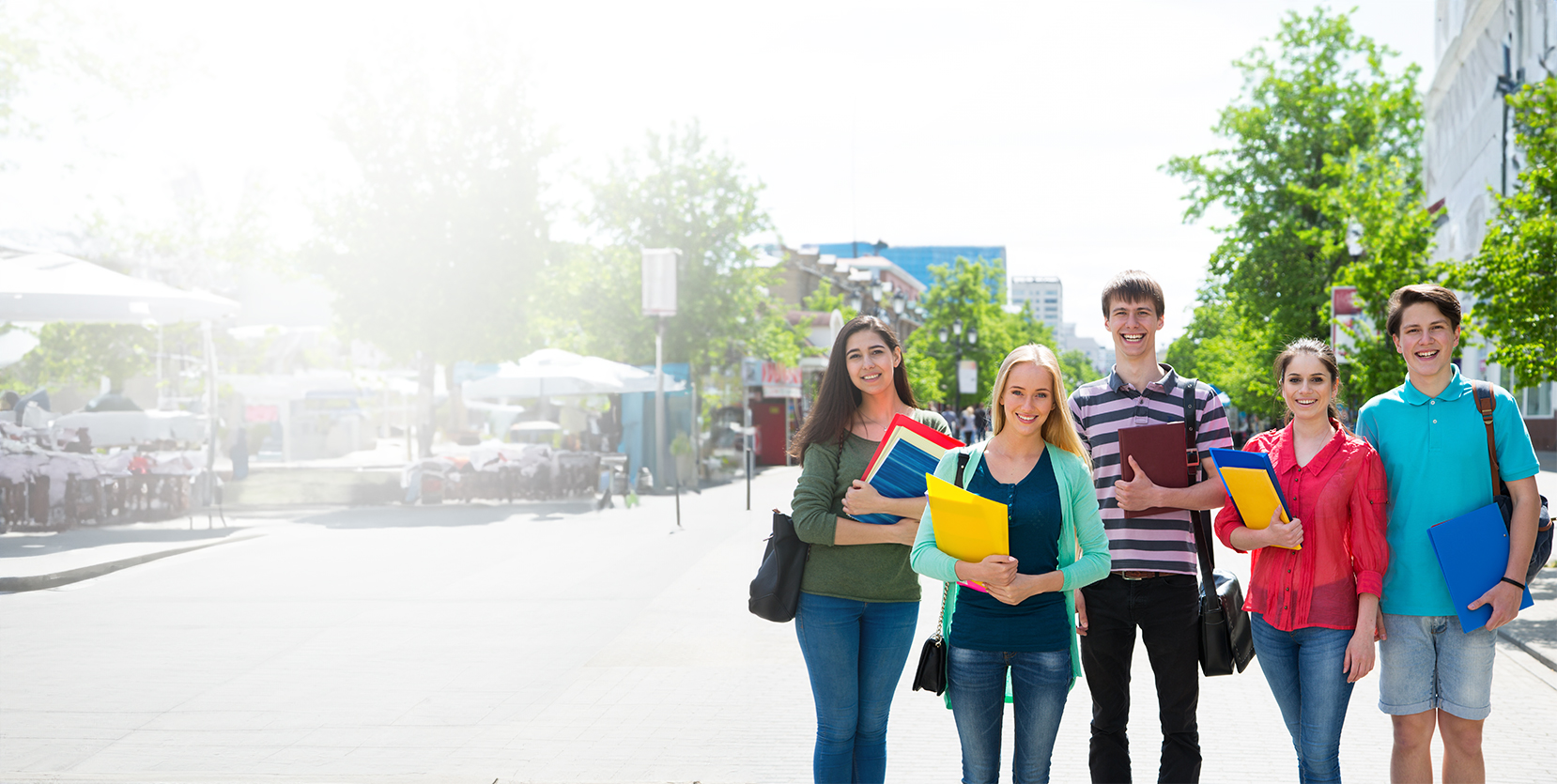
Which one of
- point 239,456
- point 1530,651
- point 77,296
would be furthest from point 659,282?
point 239,456

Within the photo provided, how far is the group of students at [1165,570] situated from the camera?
359 centimetres

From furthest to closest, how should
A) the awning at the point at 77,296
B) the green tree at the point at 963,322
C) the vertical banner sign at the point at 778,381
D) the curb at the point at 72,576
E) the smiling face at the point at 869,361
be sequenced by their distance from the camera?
the green tree at the point at 963,322 < the vertical banner sign at the point at 778,381 < the awning at the point at 77,296 < the curb at the point at 72,576 < the smiling face at the point at 869,361

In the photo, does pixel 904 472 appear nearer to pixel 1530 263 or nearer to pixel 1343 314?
pixel 1530 263

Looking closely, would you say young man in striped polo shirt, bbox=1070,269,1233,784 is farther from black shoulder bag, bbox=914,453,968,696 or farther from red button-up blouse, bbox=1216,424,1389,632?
black shoulder bag, bbox=914,453,968,696

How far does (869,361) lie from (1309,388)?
4.56ft

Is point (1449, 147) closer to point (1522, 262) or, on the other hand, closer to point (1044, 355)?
point (1522, 262)

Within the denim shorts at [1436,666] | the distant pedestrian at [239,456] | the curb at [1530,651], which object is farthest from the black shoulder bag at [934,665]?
the distant pedestrian at [239,456]

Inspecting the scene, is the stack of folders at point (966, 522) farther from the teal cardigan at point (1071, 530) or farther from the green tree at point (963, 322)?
the green tree at point (963, 322)

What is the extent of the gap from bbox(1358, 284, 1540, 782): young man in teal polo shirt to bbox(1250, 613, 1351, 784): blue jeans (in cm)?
17

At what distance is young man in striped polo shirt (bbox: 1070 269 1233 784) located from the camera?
12.9 ft

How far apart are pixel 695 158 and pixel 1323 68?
1748 centimetres

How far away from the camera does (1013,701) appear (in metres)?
3.65

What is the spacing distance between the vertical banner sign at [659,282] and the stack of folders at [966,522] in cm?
1383

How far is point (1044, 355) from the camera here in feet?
12.1
